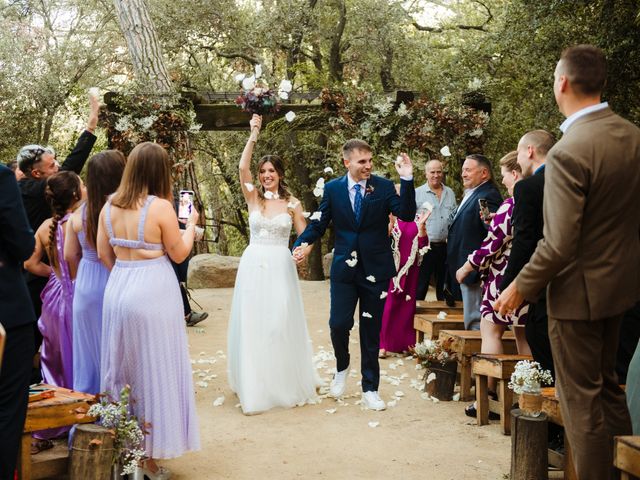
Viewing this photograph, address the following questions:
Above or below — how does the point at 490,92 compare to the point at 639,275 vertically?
above

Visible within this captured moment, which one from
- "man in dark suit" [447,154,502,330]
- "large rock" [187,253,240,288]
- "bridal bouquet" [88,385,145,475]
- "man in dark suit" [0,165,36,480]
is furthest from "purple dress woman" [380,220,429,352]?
"large rock" [187,253,240,288]

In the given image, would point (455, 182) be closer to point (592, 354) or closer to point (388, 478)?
point (388, 478)

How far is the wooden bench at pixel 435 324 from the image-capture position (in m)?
7.38

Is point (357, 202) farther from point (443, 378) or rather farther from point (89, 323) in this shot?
point (89, 323)

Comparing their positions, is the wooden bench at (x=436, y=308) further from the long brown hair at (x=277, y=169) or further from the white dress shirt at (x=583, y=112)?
the white dress shirt at (x=583, y=112)

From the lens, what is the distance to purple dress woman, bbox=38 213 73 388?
4984mm

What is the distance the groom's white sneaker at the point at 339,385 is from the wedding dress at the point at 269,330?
18 cm

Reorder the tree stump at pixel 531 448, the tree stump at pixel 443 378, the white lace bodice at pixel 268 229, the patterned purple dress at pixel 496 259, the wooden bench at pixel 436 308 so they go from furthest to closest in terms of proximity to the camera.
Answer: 1. the wooden bench at pixel 436 308
2. the white lace bodice at pixel 268 229
3. the tree stump at pixel 443 378
4. the patterned purple dress at pixel 496 259
5. the tree stump at pixel 531 448

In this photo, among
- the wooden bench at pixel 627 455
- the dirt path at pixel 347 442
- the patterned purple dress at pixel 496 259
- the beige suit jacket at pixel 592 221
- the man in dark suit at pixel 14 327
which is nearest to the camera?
the wooden bench at pixel 627 455

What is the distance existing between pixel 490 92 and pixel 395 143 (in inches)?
115

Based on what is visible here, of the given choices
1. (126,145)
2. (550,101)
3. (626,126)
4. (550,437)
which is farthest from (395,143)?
(626,126)

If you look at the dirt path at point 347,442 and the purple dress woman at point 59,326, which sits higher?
the purple dress woman at point 59,326

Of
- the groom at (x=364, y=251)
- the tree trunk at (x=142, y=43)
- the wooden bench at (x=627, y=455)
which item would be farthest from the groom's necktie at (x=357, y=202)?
the tree trunk at (x=142, y=43)

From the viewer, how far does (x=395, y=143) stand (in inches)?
430
